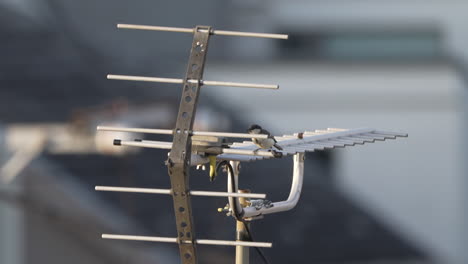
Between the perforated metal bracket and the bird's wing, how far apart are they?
212 mm

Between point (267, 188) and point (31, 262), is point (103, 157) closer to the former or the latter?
point (267, 188)

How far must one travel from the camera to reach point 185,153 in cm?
493

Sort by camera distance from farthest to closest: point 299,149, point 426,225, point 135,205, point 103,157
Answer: point 426,225 < point 103,157 < point 135,205 < point 299,149

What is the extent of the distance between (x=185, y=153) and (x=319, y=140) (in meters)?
1.02

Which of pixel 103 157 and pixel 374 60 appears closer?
pixel 103 157

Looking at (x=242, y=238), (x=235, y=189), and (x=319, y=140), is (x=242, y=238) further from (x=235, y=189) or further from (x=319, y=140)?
(x=319, y=140)

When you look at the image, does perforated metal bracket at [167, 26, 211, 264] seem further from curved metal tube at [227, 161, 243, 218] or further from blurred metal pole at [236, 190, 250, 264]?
blurred metal pole at [236, 190, 250, 264]

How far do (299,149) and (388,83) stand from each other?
99.8 ft

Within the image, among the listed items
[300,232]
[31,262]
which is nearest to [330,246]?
[300,232]

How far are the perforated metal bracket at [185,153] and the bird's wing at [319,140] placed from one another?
212 millimetres

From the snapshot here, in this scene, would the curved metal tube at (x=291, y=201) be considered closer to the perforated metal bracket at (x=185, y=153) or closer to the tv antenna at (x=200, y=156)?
the tv antenna at (x=200, y=156)

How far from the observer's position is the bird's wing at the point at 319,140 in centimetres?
519

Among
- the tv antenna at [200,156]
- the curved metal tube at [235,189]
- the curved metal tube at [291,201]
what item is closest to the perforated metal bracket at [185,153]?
the tv antenna at [200,156]

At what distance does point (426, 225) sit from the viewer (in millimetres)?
34781
